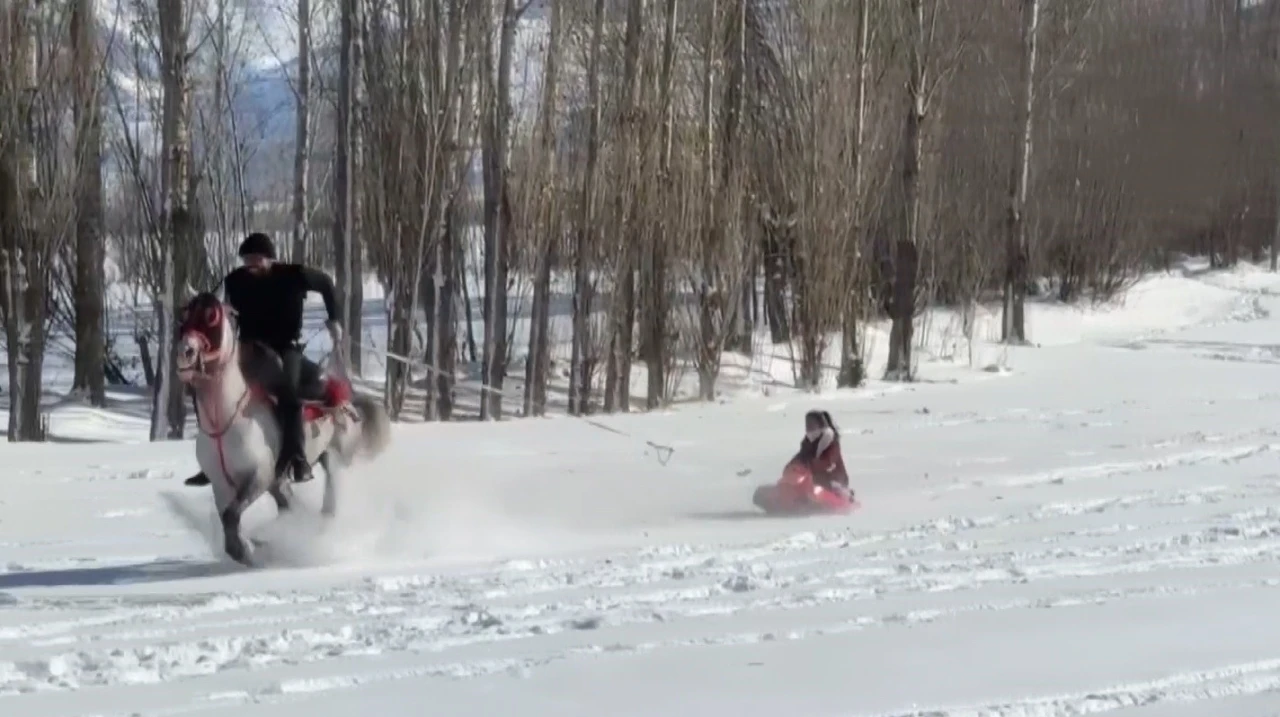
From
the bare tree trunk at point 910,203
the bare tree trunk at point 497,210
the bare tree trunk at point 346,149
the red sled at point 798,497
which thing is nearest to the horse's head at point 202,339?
the red sled at point 798,497

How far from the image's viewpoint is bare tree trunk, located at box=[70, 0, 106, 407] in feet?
72.9

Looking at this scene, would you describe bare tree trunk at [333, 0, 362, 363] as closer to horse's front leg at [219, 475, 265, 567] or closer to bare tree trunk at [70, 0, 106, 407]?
bare tree trunk at [70, 0, 106, 407]

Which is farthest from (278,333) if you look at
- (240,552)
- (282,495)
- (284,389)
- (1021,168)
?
(1021,168)

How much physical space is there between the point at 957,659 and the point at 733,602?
1.53 meters

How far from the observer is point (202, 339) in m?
8.02

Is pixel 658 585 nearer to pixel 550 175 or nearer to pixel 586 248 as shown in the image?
pixel 586 248

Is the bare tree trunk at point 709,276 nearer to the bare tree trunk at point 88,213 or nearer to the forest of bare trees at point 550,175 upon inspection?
the forest of bare trees at point 550,175

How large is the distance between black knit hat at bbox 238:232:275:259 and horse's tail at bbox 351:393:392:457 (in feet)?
3.81

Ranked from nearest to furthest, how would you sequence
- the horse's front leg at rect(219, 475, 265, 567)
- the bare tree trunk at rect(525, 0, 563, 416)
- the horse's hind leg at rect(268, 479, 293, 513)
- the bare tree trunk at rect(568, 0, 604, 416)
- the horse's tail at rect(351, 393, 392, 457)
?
1. the horse's front leg at rect(219, 475, 265, 567)
2. the horse's hind leg at rect(268, 479, 293, 513)
3. the horse's tail at rect(351, 393, 392, 457)
4. the bare tree trunk at rect(568, 0, 604, 416)
5. the bare tree trunk at rect(525, 0, 563, 416)

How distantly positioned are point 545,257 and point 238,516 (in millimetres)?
15550

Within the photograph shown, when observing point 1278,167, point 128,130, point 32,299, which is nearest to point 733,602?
point 32,299

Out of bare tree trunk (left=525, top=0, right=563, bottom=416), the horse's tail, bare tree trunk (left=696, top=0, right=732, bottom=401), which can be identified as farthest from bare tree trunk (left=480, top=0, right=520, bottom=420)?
the horse's tail

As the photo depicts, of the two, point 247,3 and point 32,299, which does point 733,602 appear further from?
point 247,3

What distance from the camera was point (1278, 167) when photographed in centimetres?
5219
